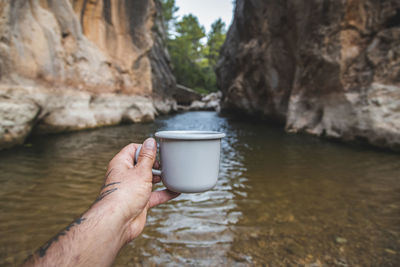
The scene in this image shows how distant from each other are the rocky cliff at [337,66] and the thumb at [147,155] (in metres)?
5.78

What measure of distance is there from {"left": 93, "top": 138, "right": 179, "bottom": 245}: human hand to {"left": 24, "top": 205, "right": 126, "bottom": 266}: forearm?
1.4 inches

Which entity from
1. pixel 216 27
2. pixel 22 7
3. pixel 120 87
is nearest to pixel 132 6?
pixel 120 87

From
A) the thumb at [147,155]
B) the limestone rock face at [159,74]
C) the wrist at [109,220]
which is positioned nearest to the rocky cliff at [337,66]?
the thumb at [147,155]

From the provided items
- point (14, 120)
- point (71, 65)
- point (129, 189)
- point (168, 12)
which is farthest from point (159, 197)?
point (168, 12)

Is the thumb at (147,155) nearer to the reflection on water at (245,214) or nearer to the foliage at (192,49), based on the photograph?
the reflection on water at (245,214)

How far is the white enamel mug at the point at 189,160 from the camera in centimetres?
100

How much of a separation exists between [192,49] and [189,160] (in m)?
40.5

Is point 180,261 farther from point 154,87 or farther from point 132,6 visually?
point 154,87

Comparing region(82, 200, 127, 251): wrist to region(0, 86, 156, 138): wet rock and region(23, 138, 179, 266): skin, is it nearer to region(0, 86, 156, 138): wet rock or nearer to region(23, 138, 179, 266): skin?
region(23, 138, 179, 266): skin

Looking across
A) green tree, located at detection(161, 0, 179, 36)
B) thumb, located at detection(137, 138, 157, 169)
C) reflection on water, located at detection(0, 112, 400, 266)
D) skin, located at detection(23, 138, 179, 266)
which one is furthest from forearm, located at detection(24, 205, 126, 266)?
green tree, located at detection(161, 0, 179, 36)

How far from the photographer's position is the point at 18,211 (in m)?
2.17

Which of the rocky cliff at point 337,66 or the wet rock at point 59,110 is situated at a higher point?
the rocky cliff at point 337,66

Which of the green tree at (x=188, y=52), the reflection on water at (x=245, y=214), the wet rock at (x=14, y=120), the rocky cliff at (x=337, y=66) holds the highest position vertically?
the green tree at (x=188, y=52)

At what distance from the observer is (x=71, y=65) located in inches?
317
